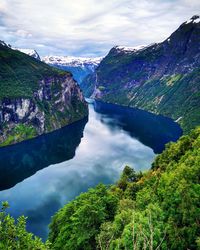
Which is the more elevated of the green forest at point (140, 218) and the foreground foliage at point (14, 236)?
the foreground foliage at point (14, 236)

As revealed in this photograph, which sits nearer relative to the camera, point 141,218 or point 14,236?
point 14,236

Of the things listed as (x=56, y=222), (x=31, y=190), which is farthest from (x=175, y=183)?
(x=31, y=190)

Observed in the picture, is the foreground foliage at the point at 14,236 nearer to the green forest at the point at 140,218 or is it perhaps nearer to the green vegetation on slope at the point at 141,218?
the green forest at the point at 140,218

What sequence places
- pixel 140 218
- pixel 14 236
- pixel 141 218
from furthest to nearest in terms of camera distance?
pixel 141 218
pixel 140 218
pixel 14 236

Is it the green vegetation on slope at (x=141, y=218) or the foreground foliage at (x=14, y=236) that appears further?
the green vegetation on slope at (x=141, y=218)

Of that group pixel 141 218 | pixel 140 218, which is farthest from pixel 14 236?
pixel 141 218

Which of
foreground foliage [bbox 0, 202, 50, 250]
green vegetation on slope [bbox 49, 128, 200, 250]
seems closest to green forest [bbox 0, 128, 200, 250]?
green vegetation on slope [bbox 49, 128, 200, 250]

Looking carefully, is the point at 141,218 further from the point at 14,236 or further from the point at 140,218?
the point at 14,236

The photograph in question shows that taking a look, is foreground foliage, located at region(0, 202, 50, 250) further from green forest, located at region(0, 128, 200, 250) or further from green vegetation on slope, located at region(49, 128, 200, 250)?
green vegetation on slope, located at region(49, 128, 200, 250)

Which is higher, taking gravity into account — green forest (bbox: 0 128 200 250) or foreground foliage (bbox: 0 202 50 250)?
foreground foliage (bbox: 0 202 50 250)

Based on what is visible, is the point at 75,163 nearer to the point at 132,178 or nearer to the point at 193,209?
the point at 132,178

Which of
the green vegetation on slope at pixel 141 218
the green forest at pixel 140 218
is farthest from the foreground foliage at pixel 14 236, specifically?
the green vegetation on slope at pixel 141 218
